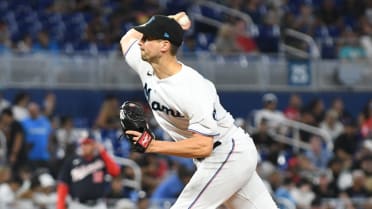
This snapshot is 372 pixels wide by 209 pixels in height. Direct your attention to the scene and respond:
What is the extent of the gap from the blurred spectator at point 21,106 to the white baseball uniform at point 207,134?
7.00 meters

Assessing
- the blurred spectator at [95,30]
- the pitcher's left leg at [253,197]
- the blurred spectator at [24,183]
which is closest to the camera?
the pitcher's left leg at [253,197]

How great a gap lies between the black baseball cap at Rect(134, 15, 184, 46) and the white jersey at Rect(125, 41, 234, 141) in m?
0.20

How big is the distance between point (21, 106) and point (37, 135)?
57 cm

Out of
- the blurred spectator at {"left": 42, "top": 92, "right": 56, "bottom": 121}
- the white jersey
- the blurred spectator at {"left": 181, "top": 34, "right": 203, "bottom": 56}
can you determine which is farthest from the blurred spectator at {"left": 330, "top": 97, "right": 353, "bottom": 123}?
the white jersey

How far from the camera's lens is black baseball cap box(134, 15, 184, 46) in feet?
23.6

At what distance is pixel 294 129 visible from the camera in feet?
52.5

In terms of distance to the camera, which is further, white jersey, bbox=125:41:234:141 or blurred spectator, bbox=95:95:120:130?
blurred spectator, bbox=95:95:120:130

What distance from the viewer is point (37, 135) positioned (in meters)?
14.2

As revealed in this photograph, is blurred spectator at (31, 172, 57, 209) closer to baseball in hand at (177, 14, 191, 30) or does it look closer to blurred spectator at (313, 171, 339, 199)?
blurred spectator at (313, 171, 339, 199)

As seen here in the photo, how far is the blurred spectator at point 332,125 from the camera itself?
52.4 feet

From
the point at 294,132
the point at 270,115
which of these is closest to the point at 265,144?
the point at 270,115

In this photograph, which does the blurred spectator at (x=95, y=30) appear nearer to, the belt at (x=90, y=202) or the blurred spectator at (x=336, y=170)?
the blurred spectator at (x=336, y=170)

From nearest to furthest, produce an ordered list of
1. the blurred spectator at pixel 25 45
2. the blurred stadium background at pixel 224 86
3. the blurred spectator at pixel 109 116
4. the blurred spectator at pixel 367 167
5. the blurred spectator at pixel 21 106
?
1. the blurred stadium background at pixel 224 86
2. the blurred spectator at pixel 367 167
3. the blurred spectator at pixel 21 106
4. the blurred spectator at pixel 109 116
5. the blurred spectator at pixel 25 45

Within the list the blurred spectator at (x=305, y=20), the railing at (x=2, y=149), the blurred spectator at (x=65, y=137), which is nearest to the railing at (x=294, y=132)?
the blurred spectator at (x=65, y=137)
